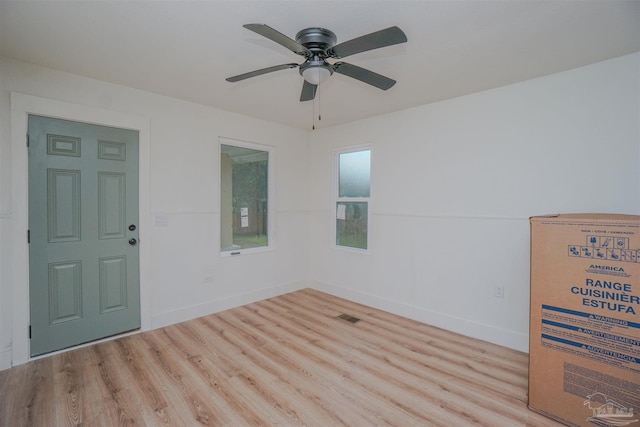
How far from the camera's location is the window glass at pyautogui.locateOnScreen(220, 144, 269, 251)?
387 cm

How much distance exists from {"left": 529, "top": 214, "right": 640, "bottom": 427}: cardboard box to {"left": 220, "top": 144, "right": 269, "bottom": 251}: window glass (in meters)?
3.26

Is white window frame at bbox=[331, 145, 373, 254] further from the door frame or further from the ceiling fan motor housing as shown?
the door frame

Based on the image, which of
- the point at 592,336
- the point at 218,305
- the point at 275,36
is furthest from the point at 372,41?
the point at 218,305

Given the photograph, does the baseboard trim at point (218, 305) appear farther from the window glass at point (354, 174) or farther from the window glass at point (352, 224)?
the window glass at point (354, 174)

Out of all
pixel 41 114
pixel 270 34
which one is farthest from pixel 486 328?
pixel 41 114

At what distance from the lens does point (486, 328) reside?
2.99 metres

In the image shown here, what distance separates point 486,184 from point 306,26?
2.29 m

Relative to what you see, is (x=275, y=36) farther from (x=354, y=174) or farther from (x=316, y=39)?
(x=354, y=174)

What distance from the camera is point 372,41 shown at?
159 centimetres

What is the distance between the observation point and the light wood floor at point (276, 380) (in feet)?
6.32

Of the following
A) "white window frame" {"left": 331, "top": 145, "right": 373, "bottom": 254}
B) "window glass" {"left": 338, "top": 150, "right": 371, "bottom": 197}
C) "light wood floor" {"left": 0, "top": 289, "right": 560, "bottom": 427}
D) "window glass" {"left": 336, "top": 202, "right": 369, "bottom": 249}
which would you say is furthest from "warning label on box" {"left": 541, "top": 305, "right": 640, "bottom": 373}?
"window glass" {"left": 338, "top": 150, "right": 371, "bottom": 197}

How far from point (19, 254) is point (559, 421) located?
4.25 m

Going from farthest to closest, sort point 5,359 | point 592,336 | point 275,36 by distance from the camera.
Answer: point 5,359 < point 592,336 < point 275,36

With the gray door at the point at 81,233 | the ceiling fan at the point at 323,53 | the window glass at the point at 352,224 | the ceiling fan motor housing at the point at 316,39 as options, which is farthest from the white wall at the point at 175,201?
the ceiling fan motor housing at the point at 316,39
